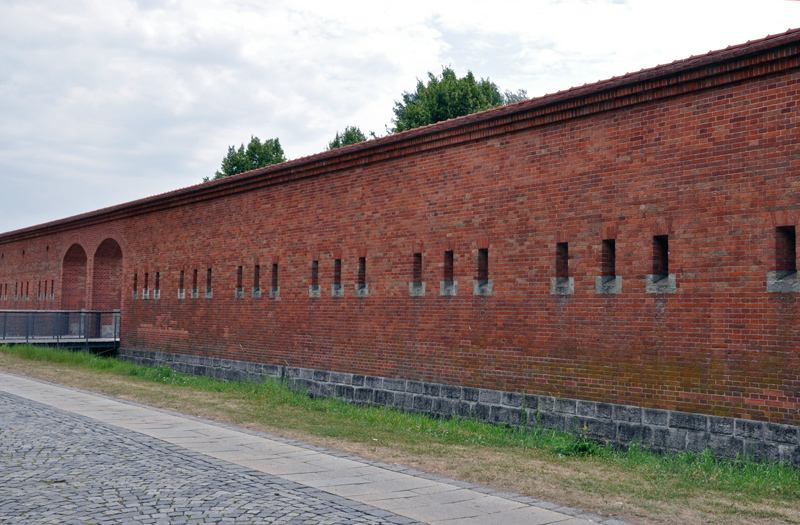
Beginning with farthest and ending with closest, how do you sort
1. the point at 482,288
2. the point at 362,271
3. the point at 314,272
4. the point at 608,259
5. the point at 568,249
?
the point at 314,272 < the point at 362,271 < the point at 482,288 < the point at 568,249 < the point at 608,259

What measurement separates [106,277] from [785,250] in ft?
76.6

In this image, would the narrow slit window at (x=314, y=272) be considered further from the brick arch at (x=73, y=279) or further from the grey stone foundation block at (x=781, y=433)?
the brick arch at (x=73, y=279)

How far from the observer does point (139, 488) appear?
6723 millimetres

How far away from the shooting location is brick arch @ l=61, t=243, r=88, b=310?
27.8 metres

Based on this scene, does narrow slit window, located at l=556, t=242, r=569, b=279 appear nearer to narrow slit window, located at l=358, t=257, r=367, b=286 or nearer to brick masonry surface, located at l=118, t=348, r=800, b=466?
brick masonry surface, located at l=118, t=348, r=800, b=466

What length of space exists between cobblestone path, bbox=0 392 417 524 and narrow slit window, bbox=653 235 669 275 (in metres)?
5.29

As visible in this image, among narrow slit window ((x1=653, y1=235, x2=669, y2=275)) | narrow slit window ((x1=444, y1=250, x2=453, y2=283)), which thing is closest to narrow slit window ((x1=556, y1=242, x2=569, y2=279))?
narrow slit window ((x1=653, y1=235, x2=669, y2=275))

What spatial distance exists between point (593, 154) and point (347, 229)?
5715mm

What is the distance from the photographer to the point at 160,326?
2073 cm

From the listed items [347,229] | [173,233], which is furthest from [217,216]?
[347,229]

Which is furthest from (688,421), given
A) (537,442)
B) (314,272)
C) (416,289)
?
(314,272)

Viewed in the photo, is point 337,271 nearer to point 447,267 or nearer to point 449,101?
point 447,267

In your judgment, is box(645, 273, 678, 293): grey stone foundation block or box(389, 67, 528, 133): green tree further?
box(389, 67, 528, 133): green tree

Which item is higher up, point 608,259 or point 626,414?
point 608,259
